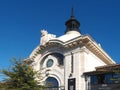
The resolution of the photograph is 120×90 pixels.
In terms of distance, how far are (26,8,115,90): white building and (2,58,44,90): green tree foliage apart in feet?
25.9

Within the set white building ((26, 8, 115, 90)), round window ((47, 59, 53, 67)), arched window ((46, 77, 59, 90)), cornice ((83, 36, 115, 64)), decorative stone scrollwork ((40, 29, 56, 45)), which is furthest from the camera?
decorative stone scrollwork ((40, 29, 56, 45))

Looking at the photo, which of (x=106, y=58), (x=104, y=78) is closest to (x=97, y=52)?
(x=106, y=58)

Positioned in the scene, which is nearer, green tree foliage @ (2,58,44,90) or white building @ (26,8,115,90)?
green tree foliage @ (2,58,44,90)

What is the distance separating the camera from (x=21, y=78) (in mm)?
26953

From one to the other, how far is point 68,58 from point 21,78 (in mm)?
14592

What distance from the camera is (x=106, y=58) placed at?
153ft

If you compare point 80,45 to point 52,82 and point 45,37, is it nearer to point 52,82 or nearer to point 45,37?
point 52,82

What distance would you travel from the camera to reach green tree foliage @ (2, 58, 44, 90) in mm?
26797

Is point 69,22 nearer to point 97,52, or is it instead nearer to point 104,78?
point 97,52

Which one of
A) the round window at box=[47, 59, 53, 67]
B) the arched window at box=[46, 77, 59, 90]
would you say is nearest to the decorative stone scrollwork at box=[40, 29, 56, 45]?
the round window at box=[47, 59, 53, 67]

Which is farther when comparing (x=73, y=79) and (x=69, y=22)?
(x=69, y=22)

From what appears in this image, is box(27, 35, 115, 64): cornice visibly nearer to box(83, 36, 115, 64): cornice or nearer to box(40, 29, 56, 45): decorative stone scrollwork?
box(83, 36, 115, 64): cornice

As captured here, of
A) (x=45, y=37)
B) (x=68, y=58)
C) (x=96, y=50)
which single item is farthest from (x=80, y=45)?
(x=45, y=37)

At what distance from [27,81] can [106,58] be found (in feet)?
74.8
